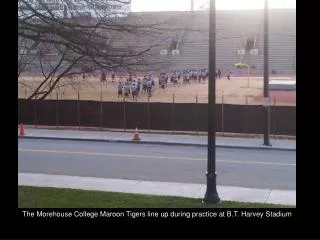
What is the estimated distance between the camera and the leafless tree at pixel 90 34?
8.54 meters

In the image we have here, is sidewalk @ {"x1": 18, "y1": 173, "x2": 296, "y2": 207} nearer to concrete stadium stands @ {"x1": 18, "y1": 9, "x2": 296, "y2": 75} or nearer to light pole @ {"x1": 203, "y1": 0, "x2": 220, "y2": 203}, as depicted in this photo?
light pole @ {"x1": 203, "y1": 0, "x2": 220, "y2": 203}

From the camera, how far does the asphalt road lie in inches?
551

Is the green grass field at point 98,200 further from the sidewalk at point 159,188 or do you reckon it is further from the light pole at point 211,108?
the sidewalk at point 159,188

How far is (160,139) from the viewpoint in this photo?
21.9 meters

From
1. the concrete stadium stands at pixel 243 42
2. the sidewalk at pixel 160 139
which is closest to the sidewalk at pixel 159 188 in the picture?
the sidewalk at pixel 160 139

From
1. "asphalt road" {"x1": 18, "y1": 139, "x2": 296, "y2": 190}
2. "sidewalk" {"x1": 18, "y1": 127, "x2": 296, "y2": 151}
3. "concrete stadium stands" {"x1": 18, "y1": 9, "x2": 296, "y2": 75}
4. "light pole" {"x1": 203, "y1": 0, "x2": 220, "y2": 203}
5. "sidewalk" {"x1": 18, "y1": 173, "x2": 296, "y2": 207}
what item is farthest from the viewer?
"concrete stadium stands" {"x1": 18, "y1": 9, "x2": 296, "y2": 75}

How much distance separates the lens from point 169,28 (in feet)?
29.6

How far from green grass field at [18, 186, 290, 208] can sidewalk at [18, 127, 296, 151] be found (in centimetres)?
944

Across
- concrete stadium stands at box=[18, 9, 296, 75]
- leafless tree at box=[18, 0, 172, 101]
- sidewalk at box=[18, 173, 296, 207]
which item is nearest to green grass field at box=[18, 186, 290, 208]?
sidewalk at box=[18, 173, 296, 207]

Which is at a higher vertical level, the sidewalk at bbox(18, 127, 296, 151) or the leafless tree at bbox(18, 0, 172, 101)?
the leafless tree at bbox(18, 0, 172, 101)

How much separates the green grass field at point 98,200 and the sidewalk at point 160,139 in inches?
372

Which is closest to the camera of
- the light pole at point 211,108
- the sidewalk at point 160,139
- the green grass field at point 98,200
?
the green grass field at point 98,200

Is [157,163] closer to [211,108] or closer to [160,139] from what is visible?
[160,139]
